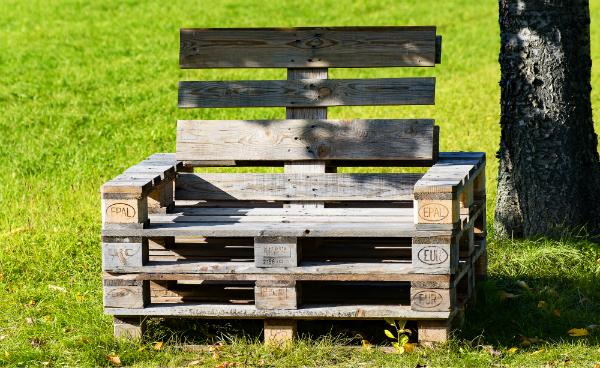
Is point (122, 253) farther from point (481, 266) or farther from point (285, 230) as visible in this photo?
point (481, 266)

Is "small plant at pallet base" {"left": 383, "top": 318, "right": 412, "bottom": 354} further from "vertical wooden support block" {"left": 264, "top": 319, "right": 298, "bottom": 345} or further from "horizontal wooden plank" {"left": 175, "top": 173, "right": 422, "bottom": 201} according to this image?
"horizontal wooden plank" {"left": 175, "top": 173, "right": 422, "bottom": 201}

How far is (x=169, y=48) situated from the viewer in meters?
19.9

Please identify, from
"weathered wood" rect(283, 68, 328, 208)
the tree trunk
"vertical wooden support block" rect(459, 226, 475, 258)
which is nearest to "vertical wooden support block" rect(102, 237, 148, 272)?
"weathered wood" rect(283, 68, 328, 208)

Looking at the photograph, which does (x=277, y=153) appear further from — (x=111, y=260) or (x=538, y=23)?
(x=538, y=23)

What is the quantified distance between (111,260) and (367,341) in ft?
4.57

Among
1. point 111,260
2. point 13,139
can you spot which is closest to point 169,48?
point 13,139

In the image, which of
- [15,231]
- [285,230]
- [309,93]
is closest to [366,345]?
[285,230]

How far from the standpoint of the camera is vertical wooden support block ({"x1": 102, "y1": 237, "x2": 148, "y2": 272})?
5.63 metres

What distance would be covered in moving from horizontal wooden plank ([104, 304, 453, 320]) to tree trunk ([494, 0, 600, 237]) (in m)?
2.23

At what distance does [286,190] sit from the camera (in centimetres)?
673

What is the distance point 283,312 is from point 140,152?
7.12 metres

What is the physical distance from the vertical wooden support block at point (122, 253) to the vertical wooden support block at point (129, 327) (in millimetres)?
322

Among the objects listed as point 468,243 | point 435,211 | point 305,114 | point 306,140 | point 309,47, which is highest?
point 309,47

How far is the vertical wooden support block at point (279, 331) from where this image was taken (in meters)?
5.69
